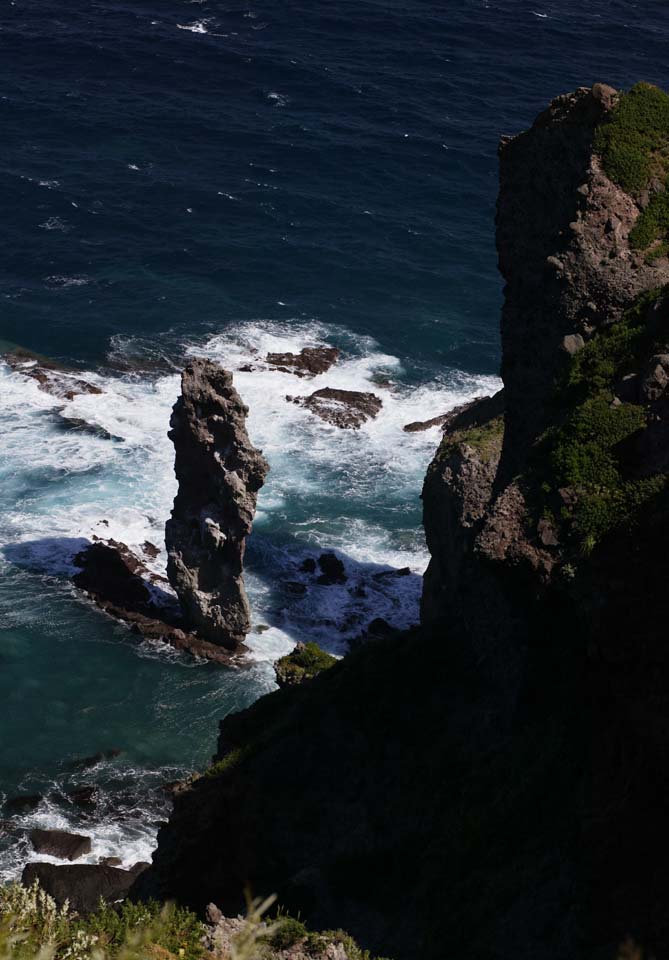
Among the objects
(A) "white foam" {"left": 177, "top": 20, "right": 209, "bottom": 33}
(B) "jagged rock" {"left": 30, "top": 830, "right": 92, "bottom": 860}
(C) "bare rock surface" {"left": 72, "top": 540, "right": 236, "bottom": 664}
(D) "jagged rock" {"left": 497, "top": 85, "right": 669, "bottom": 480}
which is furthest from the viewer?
(A) "white foam" {"left": 177, "top": 20, "right": 209, "bottom": 33}

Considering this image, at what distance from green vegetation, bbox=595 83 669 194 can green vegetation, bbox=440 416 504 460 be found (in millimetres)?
16815

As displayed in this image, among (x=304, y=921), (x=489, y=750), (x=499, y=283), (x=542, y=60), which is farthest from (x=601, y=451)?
(x=542, y=60)

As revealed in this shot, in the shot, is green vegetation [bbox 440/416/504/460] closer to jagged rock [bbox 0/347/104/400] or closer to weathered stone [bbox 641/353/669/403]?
weathered stone [bbox 641/353/669/403]

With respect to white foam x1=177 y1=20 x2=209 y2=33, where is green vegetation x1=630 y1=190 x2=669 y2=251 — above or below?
above

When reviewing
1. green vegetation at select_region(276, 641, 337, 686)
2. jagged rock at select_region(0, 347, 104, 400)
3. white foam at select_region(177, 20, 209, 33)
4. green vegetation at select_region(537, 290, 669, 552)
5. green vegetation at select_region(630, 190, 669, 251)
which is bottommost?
jagged rock at select_region(0, 347, 104, 400)

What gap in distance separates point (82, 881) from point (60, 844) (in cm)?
222

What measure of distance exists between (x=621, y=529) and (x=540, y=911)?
699cm

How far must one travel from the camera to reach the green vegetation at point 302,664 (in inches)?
1592

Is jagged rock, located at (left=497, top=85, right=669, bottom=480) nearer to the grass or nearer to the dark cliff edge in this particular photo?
the dark cliff edge

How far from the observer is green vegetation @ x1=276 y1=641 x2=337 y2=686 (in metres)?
40.4

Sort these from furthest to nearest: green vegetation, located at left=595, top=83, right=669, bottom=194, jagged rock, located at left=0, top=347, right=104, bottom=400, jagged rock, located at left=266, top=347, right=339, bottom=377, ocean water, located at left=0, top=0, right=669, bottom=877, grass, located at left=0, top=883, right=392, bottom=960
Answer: jagged rock, located at left=266, top=347, right=339, bottom=377, jagged rock, located at left=0, top=347, right=104, bottom=400, ocean water, located at left=0, top=0, right=669, bottom=877, green vegetation, located at left=595, top=83, right=669, bottom=194, grass, located at left=0, top=883, right=392, bottom=960

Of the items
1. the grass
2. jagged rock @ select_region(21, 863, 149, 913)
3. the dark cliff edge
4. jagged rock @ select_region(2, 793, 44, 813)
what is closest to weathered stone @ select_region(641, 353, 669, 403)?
the dark cliff edge

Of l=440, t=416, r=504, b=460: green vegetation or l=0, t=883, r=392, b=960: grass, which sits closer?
l=0, t=883, r=392, b=960: grass

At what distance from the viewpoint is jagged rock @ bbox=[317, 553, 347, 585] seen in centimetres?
5738
